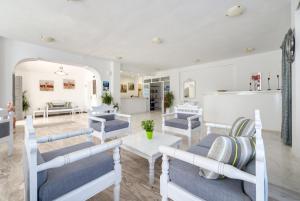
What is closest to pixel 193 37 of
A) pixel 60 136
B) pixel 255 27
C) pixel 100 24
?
pixel 255 27

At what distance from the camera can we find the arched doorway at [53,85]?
6.30m

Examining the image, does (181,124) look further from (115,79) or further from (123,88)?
(123,88)

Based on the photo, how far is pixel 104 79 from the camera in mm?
6074

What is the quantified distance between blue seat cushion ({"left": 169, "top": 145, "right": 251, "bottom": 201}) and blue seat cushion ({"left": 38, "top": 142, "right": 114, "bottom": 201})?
1.98ft

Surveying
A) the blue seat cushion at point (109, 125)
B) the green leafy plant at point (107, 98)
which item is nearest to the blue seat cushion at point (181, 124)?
the blue seat cushion at point (109, 125)

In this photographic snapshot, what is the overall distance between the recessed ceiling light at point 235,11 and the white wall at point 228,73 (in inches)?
140

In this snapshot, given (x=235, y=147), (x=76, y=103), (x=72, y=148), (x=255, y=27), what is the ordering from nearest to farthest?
(x=235, y=147) → (x=72, y=148) → (x=255, y=27) → (x=76, y=103)

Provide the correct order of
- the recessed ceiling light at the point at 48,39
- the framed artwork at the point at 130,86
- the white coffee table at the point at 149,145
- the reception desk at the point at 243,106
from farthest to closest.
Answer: the framed artwork at the point at 130,86 → the reception desk at the point at 243,106 → the recessed ceiling light at the point at 48,39 → the white coffee table at the point at 149,145

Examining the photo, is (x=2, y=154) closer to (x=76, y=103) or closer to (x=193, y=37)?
(x=193, y=37)

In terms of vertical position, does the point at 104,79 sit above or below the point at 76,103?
above

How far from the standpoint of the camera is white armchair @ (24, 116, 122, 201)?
2.97 feet

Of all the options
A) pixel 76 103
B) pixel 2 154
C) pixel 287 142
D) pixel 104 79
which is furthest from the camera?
pixel 76 103

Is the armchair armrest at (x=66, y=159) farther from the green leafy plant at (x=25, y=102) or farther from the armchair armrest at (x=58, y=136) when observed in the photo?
the green leafy plant at (x=25, y=102)

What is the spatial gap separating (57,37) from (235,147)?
4.48 meters
